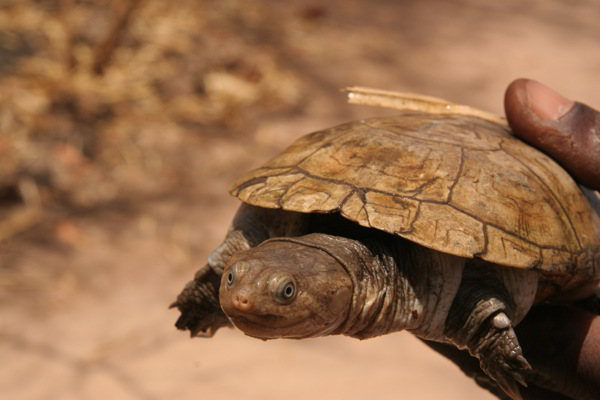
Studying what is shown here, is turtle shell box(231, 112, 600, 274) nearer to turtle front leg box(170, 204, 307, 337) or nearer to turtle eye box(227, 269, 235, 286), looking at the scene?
turtle front leg box(170, 204, 307, 337)

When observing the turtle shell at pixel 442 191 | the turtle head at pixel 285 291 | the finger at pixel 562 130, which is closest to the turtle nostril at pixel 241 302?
the turtle head at pixel 285 291

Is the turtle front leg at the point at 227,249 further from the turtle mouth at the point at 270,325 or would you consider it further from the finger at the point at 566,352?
the finger at the point at 566,352

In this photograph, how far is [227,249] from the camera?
1.86 meters

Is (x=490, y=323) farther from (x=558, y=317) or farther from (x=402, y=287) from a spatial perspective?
(x=558, y=317)

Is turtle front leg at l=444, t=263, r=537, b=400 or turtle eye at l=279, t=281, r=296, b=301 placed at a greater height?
turtle eye at l=279, t=281, r=296, b=301

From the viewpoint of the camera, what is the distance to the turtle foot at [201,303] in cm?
189

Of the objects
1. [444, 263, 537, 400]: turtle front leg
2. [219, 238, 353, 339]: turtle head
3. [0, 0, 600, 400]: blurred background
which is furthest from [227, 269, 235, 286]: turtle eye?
[0, 0, 600, 400]: blurred background

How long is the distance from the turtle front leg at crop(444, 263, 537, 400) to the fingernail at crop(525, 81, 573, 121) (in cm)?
64

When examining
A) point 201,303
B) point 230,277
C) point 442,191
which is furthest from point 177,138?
point 230,277

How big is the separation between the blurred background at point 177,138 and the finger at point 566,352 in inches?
66.4

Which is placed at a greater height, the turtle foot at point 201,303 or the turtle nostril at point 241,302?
the turtle nostril at point 241,302

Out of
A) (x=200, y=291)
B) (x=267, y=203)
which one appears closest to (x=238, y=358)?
(x=200, y=291)

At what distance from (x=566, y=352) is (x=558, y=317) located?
4.1 inches

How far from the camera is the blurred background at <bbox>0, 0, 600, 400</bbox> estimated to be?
12.5 ft
